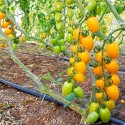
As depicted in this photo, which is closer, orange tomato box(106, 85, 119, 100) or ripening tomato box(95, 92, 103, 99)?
orange tomato box(106, 85, 119, 100)

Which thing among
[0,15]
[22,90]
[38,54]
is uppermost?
[0,15]

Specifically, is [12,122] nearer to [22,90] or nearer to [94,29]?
[22,90]

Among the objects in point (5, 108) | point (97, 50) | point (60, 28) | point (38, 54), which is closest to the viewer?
point (97, 50)

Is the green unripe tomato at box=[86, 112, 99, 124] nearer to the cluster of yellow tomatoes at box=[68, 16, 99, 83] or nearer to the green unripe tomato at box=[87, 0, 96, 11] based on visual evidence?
the cluster of yellow tomatoes at box=[68, 16, 99, 83]

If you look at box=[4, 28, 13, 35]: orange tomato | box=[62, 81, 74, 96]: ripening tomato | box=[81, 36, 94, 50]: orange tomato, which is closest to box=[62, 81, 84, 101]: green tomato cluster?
box=[62, 81, 74, 96]: ripening tomato

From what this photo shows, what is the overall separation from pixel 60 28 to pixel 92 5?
1.17 ft

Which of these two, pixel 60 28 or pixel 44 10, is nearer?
pixel 60 28

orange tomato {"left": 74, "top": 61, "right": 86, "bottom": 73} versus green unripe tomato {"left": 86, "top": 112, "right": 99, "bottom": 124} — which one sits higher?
orange tomato {"left": 74, "top": 61, "right": 86, "bottom": 73}

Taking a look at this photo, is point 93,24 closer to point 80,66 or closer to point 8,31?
point 80,66

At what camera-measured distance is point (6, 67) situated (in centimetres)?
265

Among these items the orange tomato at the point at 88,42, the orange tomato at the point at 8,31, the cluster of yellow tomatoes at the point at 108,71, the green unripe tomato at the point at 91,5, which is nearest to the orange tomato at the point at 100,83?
the cluster of yellow tomatoes at the point at 108,71

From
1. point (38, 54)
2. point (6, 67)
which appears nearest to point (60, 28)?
point (6, 67)

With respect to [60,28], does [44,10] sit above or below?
below

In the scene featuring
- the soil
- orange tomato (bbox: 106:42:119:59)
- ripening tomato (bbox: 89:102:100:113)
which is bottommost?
the soil
